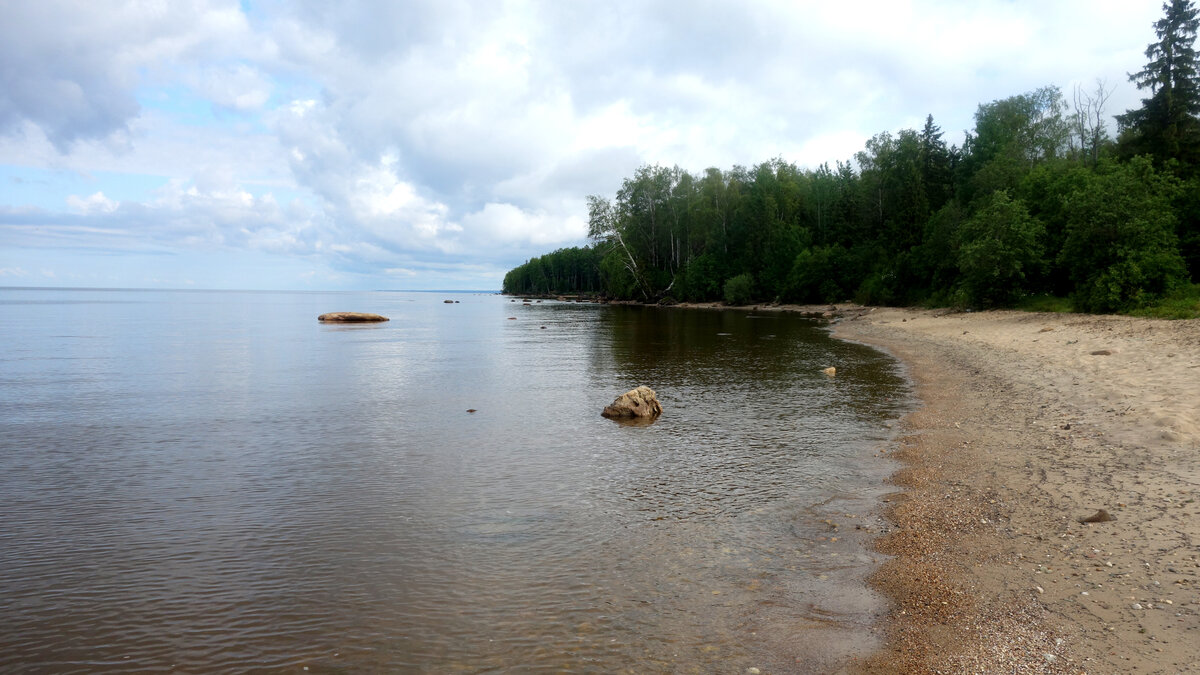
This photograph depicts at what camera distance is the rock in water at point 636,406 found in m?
21.2

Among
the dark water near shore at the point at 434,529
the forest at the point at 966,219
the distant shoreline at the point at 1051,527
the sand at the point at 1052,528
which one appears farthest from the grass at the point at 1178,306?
the dark water near shore at the point at 434,529

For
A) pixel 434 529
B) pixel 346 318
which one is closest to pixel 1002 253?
pixel 434 529

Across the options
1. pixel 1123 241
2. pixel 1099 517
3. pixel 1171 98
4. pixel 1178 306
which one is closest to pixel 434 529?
pixel 1099 517

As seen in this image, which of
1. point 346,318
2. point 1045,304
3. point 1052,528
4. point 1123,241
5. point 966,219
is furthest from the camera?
point 346,318

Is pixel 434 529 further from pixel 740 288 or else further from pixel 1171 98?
pixel 740 288

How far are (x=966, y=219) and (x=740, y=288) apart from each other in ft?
124

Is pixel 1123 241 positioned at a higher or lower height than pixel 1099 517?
higher

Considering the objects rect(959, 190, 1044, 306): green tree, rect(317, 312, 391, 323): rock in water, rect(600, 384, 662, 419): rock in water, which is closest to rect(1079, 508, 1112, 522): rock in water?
rect(600, 384, 662, 419): rock in water

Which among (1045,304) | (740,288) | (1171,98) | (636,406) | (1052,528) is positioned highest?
(1171,98)

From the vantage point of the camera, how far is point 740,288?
102 meters

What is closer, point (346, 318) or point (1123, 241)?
point (1123, 241)

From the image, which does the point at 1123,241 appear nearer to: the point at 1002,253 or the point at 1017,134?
the point at 1002,253

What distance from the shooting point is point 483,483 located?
14.1 metres

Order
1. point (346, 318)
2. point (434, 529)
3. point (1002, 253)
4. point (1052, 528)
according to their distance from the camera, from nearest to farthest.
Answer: point (1052, 528)
point (434, 529)
point (1002, 253)
point (346, 318)
